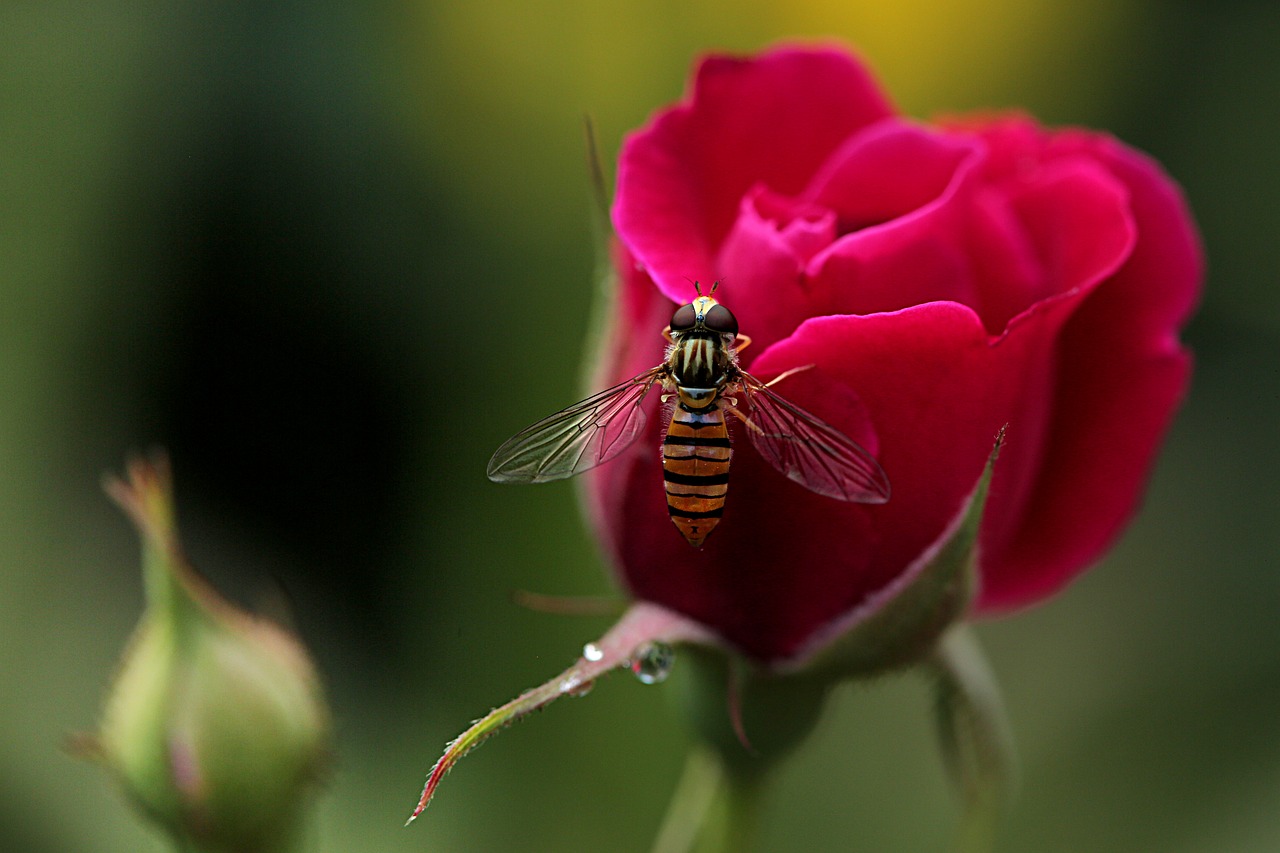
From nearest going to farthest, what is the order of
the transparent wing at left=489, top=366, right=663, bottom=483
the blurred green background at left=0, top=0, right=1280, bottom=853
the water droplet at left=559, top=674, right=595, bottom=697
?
the water droplet at left=559, top=674, right=595, bottom=697, the transparent wing at left=489, top=366, right=663, bottom=483, the blurred green background at left=0, top=0, right=1280, bottom=853

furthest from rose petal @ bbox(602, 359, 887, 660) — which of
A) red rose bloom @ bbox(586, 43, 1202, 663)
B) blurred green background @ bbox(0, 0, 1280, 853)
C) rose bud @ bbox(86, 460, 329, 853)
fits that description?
blurred green background @ bbox(0, 0, 1280, 853)

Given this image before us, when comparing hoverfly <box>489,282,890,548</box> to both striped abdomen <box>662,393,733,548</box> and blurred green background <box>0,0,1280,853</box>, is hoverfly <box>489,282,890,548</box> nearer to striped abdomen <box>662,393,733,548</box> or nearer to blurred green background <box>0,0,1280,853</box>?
striped abdomen <box>662,393,733,548</box>

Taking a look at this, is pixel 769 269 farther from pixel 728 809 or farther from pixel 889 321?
pixel 728 809

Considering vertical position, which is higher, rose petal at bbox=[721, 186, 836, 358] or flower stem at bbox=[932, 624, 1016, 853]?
rose petal at bbox=[721, 186, 836, 358]

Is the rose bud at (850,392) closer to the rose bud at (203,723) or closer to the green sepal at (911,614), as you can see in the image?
the green sepal at (911,614)

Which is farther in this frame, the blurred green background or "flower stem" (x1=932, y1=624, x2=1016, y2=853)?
the blurred green background

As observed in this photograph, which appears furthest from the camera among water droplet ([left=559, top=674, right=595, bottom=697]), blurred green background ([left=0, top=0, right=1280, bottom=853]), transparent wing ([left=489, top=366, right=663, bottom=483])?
blurred green background ([left=0, top=0, right=1280, bottom=853])

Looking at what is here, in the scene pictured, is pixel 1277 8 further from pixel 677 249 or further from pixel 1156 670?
pixel 677 249

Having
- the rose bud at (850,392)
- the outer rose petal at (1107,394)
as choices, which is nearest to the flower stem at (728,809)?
the rose bud at (850,392)

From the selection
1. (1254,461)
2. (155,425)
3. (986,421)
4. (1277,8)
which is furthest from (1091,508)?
(1277,8)
